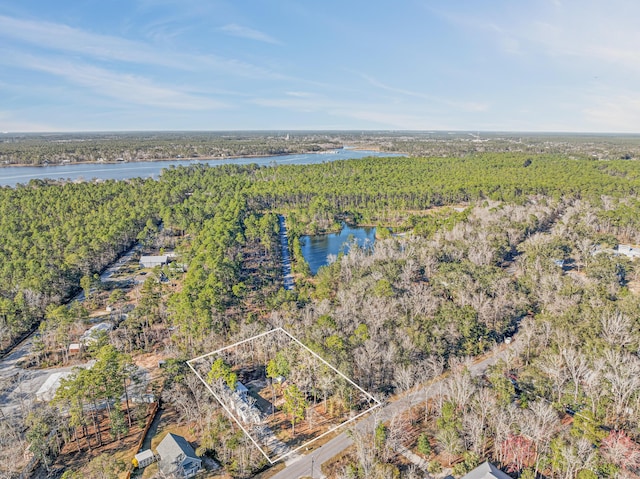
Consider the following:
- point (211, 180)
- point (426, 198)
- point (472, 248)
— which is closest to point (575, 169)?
point (426, 198)

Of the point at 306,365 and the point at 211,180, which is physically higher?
the point at 211,180

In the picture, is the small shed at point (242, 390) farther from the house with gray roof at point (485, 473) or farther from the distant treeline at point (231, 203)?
the house with gray roof at point (485, 473)

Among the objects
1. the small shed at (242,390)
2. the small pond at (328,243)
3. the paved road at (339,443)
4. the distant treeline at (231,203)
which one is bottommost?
the paved road at (339,443)

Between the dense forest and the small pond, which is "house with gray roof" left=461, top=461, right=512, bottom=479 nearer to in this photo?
the dense forest

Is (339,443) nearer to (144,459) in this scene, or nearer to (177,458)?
(177,458)

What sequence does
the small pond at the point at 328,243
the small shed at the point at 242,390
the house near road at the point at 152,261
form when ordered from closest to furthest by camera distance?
the small shed at the point at 242,390 < the house near road at the point at 152,261 < the small pond at the point at 328,243

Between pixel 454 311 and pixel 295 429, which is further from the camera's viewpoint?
pixel 454 311

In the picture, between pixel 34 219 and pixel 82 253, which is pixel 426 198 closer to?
pixel 82 253

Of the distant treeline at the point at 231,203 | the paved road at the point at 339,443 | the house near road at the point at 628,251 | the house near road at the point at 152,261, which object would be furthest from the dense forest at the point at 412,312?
the house near road at the point at 152,261
